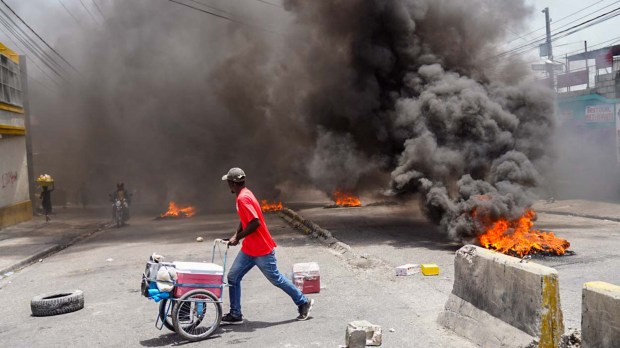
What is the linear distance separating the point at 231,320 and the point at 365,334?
5.18 feet

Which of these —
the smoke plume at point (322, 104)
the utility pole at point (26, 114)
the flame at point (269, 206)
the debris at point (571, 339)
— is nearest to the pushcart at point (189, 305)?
the debris at point (571, 339)

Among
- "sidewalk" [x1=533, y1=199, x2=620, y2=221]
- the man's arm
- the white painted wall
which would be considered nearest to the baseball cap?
the man's arm

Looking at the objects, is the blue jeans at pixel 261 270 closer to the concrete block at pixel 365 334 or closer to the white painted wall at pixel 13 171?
the concrete block at pixel 365 334

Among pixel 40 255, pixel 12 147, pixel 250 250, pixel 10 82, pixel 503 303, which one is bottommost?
pixel 40 255

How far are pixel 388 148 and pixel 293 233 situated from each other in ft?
10.8

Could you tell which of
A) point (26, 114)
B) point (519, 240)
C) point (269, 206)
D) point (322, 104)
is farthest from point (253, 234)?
point (26, 114)

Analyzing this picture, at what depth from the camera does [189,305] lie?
512 centimetres

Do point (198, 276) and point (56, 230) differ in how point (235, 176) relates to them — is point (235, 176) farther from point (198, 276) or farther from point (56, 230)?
point (56, 230)

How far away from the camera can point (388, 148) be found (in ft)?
45.6

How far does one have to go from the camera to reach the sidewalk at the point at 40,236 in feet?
35.9

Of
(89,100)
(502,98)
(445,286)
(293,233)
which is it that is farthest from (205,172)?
(445,286)

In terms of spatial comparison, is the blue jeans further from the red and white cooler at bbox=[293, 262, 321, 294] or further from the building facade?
the building facade

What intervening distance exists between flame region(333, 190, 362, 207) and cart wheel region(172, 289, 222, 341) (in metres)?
15.5

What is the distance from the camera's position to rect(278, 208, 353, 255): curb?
10141 mm
